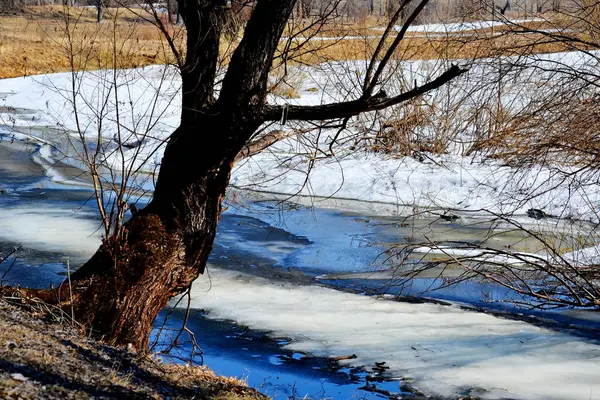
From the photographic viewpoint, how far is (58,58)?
28.9 meters

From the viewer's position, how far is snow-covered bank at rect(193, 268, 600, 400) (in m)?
6.08

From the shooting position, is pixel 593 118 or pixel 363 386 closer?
pixel 363 386

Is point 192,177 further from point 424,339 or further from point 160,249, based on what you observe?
point 424,339

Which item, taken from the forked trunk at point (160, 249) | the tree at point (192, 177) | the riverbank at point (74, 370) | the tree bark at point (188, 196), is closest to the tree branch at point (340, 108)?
the tree at point (192, 177)

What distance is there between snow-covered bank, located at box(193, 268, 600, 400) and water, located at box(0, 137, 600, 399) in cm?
30

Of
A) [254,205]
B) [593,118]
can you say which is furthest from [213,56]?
[254,205]

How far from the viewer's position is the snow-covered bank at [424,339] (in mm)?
6080

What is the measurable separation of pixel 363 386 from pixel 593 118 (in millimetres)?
3253

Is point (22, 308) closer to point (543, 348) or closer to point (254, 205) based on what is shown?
point (543, 348)

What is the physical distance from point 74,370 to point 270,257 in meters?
5.85

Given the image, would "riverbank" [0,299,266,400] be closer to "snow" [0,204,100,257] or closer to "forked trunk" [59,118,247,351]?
"forked trunk" [59,118,247,351]

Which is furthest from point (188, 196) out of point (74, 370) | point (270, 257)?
point (270, 257)

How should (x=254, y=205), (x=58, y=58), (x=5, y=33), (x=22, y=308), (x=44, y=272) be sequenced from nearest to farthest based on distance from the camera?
(x=22, y=308) < (x=44, y=272) < (x=254, y=205) < (x=58, y=58) < (x=5, y=33)

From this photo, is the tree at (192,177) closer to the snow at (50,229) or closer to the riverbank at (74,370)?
the riverbank at (74,370)
